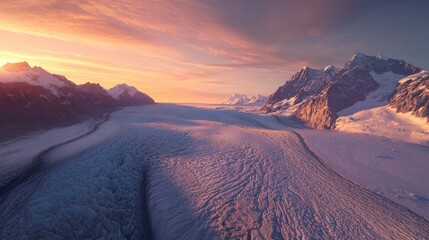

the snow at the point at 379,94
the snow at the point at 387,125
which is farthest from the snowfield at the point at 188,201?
the snow at the point at 379,94

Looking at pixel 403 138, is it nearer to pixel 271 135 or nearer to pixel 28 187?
pixel 271 135

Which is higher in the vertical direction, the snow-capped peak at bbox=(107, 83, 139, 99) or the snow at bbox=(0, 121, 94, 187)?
the snow-capped peak at bbox=(107, 83, 139, 99)

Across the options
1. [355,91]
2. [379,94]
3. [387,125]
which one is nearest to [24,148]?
[387,125]

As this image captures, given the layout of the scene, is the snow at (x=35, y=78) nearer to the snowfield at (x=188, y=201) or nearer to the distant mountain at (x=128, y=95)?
the snowfield at (x=188, y=201)

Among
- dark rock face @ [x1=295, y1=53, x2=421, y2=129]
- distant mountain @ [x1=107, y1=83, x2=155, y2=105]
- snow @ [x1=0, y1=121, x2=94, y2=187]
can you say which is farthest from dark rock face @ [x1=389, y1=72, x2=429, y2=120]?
distant mountain @ [x1=107, y1=83, x2=155, y2=105]

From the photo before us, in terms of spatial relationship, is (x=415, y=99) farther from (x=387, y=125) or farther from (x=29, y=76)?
(x=29, y=76)

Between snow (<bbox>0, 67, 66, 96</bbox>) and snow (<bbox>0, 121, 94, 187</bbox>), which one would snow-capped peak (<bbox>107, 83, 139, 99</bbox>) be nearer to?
snow (<bbox>0, 67, 66, 96</bbox>)
